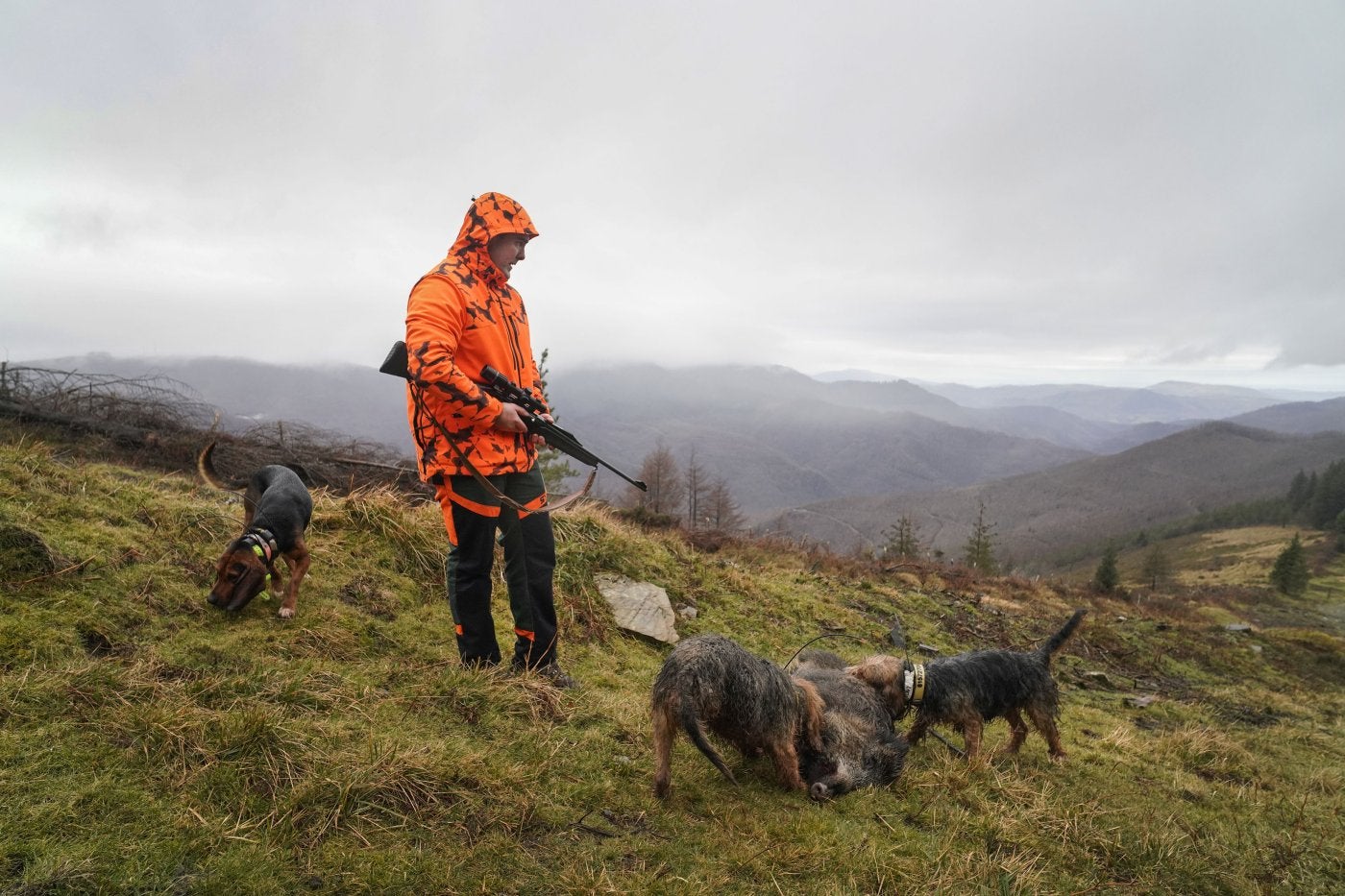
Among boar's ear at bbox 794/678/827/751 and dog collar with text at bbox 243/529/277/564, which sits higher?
dog collar with text at bbox 243/529/277/564

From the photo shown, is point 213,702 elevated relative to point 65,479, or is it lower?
lower

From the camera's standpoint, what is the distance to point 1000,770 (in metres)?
4.77

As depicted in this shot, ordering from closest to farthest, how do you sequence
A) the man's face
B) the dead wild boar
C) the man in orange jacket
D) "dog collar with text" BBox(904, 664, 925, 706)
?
the man in orange jacket
the dead wild boar
the man's face
"dog collar with text" BBox(904, 664, 925, 706)

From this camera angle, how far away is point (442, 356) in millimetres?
3650

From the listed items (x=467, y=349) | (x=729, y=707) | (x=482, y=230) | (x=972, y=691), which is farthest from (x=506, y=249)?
(x=972, y=691)

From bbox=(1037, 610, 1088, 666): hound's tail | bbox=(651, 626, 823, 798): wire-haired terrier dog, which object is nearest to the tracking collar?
bbox=(651, 626, 823, 798): wire-haired terrier dog

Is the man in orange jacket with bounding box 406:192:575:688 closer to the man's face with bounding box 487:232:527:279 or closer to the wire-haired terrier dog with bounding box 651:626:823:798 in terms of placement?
the man's face with bounding box 487:232:527:279

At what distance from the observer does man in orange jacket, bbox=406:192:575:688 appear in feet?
12.5

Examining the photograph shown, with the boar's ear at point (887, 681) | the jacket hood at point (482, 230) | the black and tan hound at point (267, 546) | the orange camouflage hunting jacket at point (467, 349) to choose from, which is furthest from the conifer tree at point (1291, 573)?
the black and tan hound at point (267, 546)

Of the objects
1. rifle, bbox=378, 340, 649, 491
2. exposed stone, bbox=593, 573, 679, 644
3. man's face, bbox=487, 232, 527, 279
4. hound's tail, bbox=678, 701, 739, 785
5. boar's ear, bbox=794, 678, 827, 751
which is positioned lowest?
exposed stone, bbox=593, 573, 679, 644

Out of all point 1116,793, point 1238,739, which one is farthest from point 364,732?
point 1238,739

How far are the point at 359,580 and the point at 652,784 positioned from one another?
367 cm

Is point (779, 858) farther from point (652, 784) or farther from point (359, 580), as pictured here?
point (359, 580)

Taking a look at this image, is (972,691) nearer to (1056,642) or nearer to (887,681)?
(887,681)
